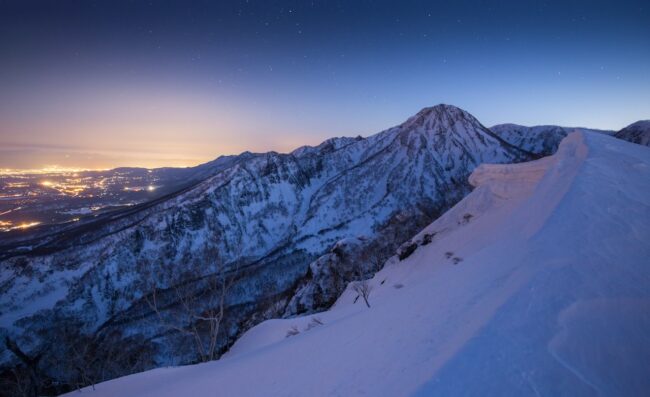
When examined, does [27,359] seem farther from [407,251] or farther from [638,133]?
[638,133]

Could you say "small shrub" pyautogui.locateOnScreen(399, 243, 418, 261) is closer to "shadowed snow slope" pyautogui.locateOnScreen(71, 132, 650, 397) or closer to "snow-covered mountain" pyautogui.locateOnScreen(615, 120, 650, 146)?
"shadowed snow slope" pyautogui.locateOnScreen(71, 132, 650, 397)

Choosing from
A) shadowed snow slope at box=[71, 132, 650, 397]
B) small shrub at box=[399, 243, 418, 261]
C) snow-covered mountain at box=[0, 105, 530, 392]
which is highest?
shadowed snow slope at box=[71, 132, 650, 397]

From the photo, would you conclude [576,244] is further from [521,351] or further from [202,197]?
[202,197]

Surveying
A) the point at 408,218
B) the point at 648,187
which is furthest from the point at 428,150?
the point at 648,187

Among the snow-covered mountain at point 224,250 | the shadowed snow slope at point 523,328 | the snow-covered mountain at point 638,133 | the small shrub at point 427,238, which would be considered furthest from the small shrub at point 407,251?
the snow-covered mountain at point 638,133

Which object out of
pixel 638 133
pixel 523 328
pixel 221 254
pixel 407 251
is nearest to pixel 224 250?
pixel 221 254

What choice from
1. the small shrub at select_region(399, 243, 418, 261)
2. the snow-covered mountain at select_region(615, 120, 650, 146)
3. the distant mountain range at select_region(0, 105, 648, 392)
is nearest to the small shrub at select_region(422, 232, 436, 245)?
the small shrub at select_region(399, 243, 418, 261)
